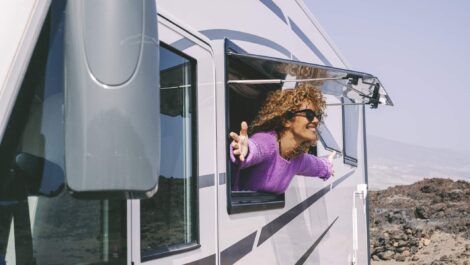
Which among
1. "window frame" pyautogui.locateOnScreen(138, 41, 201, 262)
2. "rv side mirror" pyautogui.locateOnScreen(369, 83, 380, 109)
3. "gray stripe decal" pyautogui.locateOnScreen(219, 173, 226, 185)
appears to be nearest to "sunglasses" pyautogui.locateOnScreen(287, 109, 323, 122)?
"rv side mirror" pyautogui.locateOnScreen(369, 83, 380, 109)

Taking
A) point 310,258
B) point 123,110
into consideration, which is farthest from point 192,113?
point 310,258

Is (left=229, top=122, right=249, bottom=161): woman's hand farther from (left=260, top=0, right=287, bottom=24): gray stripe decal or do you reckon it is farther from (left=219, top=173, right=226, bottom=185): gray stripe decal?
(left=260, top=0, right=287, bottom=24): gray stripe decal

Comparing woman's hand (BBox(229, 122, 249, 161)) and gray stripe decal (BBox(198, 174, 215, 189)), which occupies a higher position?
woman's hand (BBox(229, 122, 249, 161))

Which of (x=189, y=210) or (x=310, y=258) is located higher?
(x=189, y=210)

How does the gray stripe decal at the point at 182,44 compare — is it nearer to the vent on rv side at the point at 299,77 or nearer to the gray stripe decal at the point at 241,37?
the gray stripe decal at the point at 241,37

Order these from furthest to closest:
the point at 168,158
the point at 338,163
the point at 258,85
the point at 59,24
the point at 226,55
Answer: the point at 338,163
the point at 258,85
the point at 226,55
the point at 168,158
the point at 59,24

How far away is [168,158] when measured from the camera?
282 centimetres

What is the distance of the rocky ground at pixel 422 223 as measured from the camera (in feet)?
59.9

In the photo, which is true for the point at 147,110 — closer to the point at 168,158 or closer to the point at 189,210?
the point at 168,158

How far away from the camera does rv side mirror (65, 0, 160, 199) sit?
1.79 m

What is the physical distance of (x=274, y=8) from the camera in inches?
170

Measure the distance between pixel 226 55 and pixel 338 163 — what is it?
2.77 m

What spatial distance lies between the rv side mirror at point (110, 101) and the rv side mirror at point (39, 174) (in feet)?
0.91

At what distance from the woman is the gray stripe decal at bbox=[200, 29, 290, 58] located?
0.99 feet
